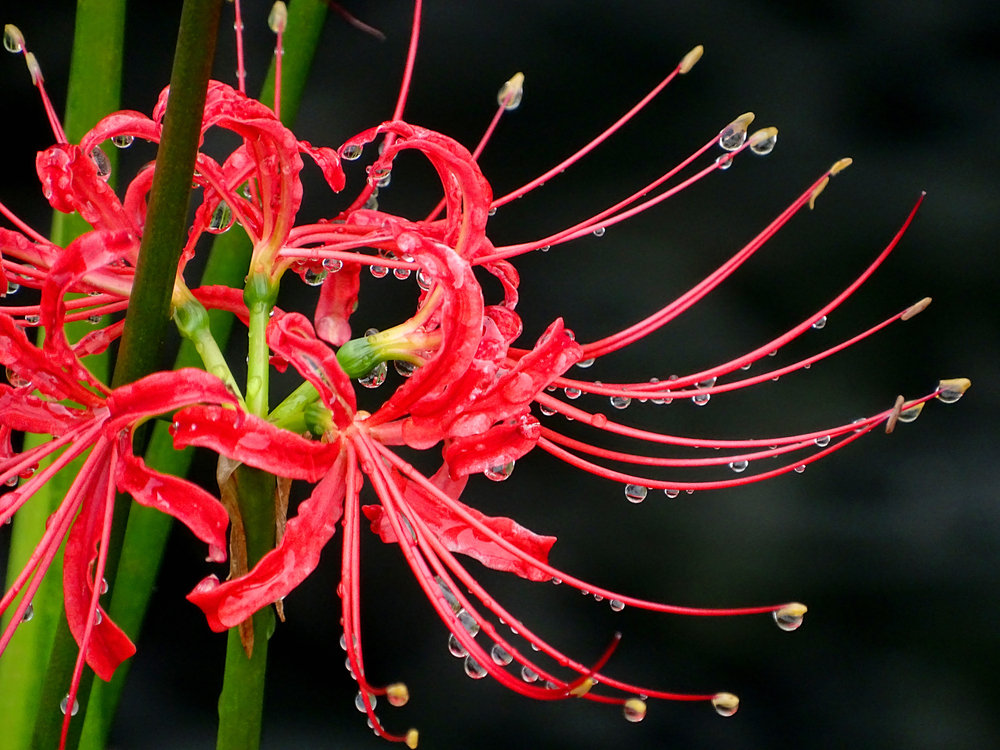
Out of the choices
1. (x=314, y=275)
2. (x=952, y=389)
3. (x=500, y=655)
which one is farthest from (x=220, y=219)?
(x=952, y=389)

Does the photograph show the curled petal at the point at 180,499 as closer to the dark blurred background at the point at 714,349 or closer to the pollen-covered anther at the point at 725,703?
the pollen-covered anther at the point at 725,703

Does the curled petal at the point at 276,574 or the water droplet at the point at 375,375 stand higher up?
the water droplet at the point at 375,375

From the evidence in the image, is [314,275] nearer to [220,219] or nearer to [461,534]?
[220,219]

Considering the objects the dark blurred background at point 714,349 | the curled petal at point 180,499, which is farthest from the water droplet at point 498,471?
the dark blurred background at point 714,349

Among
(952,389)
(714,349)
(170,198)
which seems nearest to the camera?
(170,198)

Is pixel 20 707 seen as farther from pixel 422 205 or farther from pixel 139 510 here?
pixel 422 205

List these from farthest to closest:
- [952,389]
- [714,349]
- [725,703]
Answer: [714,349]
[952,389]
[725,703]
